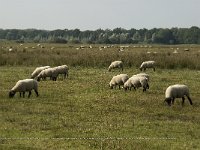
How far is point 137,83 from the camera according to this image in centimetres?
2830

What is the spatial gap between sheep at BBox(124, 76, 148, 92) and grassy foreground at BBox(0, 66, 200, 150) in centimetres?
47

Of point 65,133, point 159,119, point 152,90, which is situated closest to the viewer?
point 65,133

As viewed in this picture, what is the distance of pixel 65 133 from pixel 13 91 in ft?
34.8

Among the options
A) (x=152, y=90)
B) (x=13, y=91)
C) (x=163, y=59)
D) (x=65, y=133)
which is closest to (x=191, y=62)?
(x=163, y=59)

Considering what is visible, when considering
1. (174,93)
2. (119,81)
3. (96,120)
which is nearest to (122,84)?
(119,81)

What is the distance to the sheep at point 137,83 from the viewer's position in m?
27.9

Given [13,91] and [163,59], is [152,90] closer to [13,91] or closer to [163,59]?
[13,91]

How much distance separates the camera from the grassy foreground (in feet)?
49.8

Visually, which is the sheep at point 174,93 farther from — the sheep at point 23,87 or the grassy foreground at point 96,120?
the sheep at point 23,87

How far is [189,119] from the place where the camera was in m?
19.8

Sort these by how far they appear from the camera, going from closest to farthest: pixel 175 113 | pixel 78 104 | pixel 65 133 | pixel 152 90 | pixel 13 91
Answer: pixel 65 133
pixel 175 113
pixel 78 104
pixel 13 91
pixel 152 90

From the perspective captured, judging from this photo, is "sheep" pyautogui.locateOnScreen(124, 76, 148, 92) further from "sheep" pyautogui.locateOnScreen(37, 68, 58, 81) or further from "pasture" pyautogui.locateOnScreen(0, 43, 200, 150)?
"sheep" pyautogui.locateOnScreen(37, 68, 58, 81)

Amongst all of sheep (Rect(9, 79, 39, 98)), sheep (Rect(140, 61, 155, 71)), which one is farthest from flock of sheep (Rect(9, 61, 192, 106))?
sheep (Rect(140, 61, 155, 71))

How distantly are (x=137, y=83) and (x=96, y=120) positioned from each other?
32.1 feet
